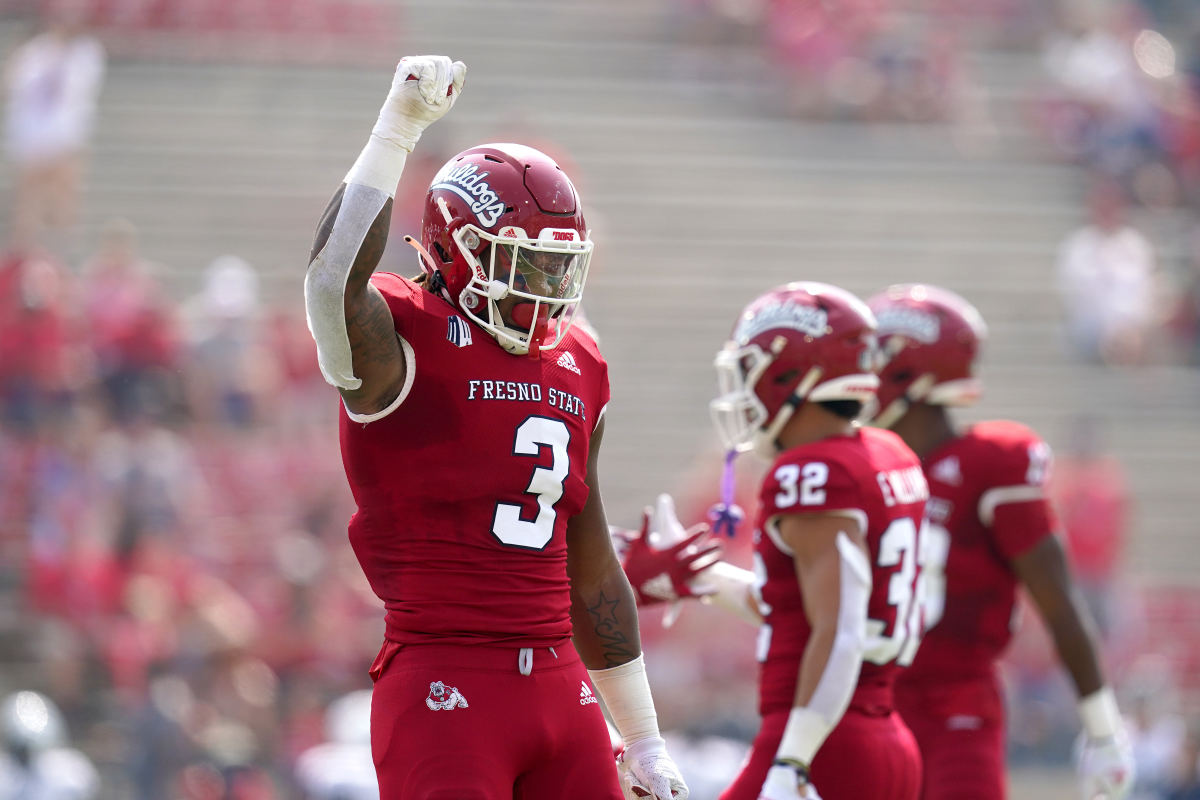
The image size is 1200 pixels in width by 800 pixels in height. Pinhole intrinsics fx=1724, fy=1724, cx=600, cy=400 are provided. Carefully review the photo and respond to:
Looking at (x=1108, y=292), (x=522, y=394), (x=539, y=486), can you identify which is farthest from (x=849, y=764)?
(x=1108, y=292)

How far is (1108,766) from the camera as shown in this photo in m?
5.63

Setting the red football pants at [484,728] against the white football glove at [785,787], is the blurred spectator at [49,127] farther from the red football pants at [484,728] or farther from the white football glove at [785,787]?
the red football pants at [484,728]

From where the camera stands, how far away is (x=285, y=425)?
36.7 ft

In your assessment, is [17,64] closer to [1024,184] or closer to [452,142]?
[452,142]

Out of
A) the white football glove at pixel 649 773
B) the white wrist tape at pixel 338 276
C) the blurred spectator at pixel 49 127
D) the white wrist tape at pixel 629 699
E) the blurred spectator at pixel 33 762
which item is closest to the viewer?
the white wrist tape at pixel 338 276

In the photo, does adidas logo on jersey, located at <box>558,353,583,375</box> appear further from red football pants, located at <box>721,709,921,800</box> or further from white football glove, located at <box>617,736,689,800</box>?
red football pants, located at <box>721,709,921,800</box>

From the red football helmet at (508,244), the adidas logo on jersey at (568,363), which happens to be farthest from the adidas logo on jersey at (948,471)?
the red football helmet at (508,244)

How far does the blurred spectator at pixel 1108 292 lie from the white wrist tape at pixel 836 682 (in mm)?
10924

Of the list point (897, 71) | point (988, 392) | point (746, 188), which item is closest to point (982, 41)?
point (897, 71)

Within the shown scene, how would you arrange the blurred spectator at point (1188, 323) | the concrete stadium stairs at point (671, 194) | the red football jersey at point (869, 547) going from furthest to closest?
1. the blurred spectator at point (1188, 323)
2. the concrete stadium stairs at point (671, 194)
3. the red football jersey at point (869, 547)

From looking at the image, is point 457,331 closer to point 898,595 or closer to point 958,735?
point 898,595

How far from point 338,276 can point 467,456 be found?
0.49m

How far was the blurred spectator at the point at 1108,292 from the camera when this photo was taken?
1459 centimetres

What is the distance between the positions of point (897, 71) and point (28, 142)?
26.6 feet
